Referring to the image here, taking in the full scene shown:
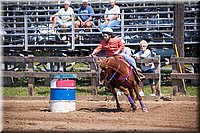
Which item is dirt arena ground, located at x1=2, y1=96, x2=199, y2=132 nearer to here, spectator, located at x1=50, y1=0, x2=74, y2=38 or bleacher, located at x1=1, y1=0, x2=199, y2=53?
spectator, located at x1=50, y1=0, x2=74, y2=38

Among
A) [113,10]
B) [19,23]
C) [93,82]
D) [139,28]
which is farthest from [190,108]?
[19,23]

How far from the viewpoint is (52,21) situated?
18734 millimetres

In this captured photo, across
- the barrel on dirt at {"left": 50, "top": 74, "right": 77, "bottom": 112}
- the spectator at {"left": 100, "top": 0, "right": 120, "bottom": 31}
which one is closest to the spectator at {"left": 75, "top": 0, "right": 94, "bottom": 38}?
the spectator at {"left": 100, "top": 0, "right": 120, "bottom": 31}

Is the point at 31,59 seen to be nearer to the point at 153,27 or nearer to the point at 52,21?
the point at 52,21

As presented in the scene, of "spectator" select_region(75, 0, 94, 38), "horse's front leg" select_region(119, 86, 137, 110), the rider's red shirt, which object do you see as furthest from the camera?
"spectator" select_region(75, 0, 94, 38)

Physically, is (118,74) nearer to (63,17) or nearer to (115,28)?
(115,28)

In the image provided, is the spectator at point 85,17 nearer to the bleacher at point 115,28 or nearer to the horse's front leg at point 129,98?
the bleacher at point 115,28

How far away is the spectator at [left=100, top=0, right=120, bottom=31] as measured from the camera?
17656 mm

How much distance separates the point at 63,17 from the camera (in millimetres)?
18812

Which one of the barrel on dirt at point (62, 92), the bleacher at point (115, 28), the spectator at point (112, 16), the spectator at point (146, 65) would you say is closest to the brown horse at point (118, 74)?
the barrel on dirt at point (62, 92)

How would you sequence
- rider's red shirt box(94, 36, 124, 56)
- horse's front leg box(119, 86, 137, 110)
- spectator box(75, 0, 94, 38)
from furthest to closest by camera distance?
spectator box(75, 0, 94, 38), rider's red shirt box(94, 36, 124, 56), horse's front leg box(119, 86, 137, 110)

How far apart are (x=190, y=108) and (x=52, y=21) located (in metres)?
7.49

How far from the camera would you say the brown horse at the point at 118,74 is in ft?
40.0

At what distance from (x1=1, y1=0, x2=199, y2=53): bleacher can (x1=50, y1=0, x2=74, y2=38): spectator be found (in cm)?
26
